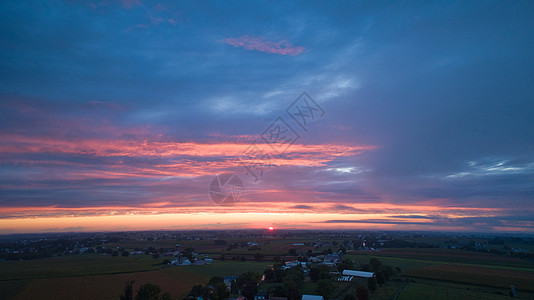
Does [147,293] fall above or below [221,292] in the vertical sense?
above

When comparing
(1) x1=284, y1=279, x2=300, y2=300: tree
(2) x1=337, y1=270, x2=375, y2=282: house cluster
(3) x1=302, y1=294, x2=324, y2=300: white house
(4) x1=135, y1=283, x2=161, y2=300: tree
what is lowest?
(2) x1=337, y1=270, x2=375, y2=282: house cluster

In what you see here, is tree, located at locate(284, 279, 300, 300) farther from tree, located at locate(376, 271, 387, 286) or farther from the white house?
tree, located at locate(376, 271, 387, 286)

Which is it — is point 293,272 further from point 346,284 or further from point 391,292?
point 391,292

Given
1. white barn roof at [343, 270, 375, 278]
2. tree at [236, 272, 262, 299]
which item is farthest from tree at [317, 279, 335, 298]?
white barn roof at [343, 270, 375, 278]

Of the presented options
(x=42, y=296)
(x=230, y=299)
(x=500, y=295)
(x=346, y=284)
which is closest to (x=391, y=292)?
(x=346, y=284)

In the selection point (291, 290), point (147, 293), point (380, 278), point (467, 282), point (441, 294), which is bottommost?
point (467, 282)

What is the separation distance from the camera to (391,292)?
34094 mm

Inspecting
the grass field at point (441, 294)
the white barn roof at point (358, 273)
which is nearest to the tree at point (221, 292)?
the grass field at point (441, 294)

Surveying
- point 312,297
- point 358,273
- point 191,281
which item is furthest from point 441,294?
point 191,281

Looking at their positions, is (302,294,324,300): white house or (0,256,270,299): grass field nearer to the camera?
(302,294,324,300): white house

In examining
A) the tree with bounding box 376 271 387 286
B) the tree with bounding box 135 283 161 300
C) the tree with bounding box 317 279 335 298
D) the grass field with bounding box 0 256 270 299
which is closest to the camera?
the tree with bounding box 135 283 161 300

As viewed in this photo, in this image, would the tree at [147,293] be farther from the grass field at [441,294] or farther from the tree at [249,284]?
the grass field at [441,294]

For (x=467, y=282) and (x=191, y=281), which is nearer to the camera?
(x=467, y=282)

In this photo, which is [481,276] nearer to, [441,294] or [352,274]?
[441,294]
